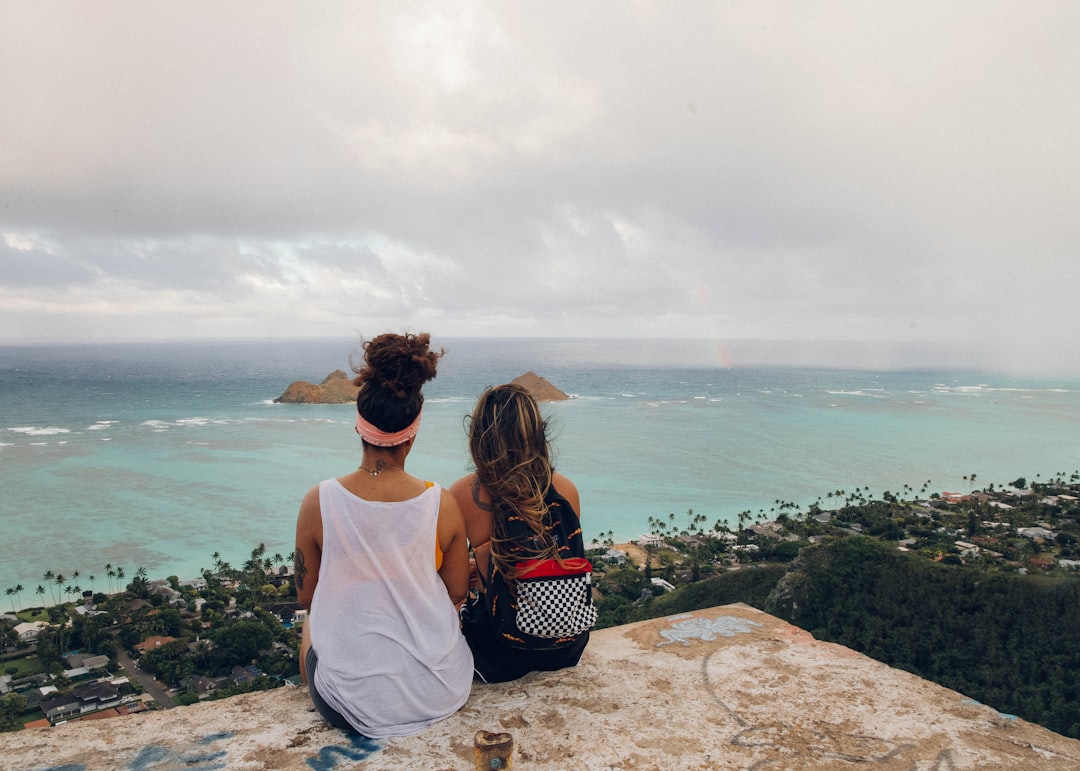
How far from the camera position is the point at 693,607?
63.9ft

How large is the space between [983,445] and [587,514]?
1490 inches

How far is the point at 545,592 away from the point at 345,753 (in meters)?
0.72

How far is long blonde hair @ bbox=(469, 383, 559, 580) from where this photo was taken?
6.84 ft

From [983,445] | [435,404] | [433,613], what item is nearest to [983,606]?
[433,613]

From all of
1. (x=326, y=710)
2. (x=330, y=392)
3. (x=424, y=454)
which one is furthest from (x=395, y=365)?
(x=330, y=392)

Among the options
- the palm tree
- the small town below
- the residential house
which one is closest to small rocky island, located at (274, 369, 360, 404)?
the palm tree

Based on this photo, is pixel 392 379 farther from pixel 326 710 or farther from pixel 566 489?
pixel 326 710

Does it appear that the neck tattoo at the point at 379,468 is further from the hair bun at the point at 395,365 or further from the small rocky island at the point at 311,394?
the small rocky island at the point at 311,394

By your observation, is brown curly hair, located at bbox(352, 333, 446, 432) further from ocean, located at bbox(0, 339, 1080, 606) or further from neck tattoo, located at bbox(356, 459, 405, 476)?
ocean, located at bbox(0, 339, 1080, 606)

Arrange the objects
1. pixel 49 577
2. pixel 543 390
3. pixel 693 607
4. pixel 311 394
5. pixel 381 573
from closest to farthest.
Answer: pixel 381 573
pixel 693 607
pixel 49 577
pixel 311 394
pixel 543 390

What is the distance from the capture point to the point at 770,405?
7206cm

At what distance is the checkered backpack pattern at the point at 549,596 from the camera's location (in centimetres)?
212

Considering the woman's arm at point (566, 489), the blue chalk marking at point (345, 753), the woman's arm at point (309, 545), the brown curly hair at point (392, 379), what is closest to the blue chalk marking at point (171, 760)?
the blue chalk marking at point (345, 753)

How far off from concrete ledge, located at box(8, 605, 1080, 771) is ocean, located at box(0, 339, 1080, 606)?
11590 mm
